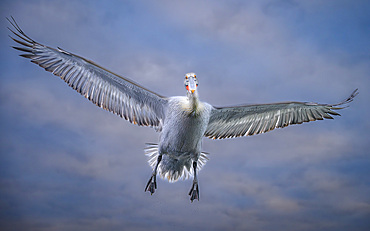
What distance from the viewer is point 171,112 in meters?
7.53

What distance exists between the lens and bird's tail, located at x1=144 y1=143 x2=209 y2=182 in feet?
26.7

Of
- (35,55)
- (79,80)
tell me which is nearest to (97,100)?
(79,80)

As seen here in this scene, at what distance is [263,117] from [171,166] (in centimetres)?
210

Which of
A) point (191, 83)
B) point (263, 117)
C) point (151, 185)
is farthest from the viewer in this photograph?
point (263, 117)

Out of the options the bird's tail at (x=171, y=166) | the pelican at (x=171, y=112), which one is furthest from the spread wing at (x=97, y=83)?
the bird's tail at (x=171, y=166)

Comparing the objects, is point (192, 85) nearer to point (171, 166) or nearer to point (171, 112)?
point (171, 112)

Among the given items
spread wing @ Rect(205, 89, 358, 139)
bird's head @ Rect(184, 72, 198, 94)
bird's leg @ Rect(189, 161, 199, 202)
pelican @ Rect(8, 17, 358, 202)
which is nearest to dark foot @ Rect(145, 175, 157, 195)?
pelican @ Rect(8, 17, 358, 202)

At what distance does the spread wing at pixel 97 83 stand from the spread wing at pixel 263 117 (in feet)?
3.99

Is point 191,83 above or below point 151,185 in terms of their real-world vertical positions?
above

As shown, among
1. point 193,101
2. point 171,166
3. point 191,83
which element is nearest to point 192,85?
point 191,83

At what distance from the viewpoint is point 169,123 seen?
750 centimetres

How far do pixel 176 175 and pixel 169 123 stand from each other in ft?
4.53

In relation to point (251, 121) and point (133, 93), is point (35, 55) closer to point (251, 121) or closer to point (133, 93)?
point (133, 93)

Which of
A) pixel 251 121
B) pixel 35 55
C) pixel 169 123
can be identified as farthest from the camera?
pixel 251 121
